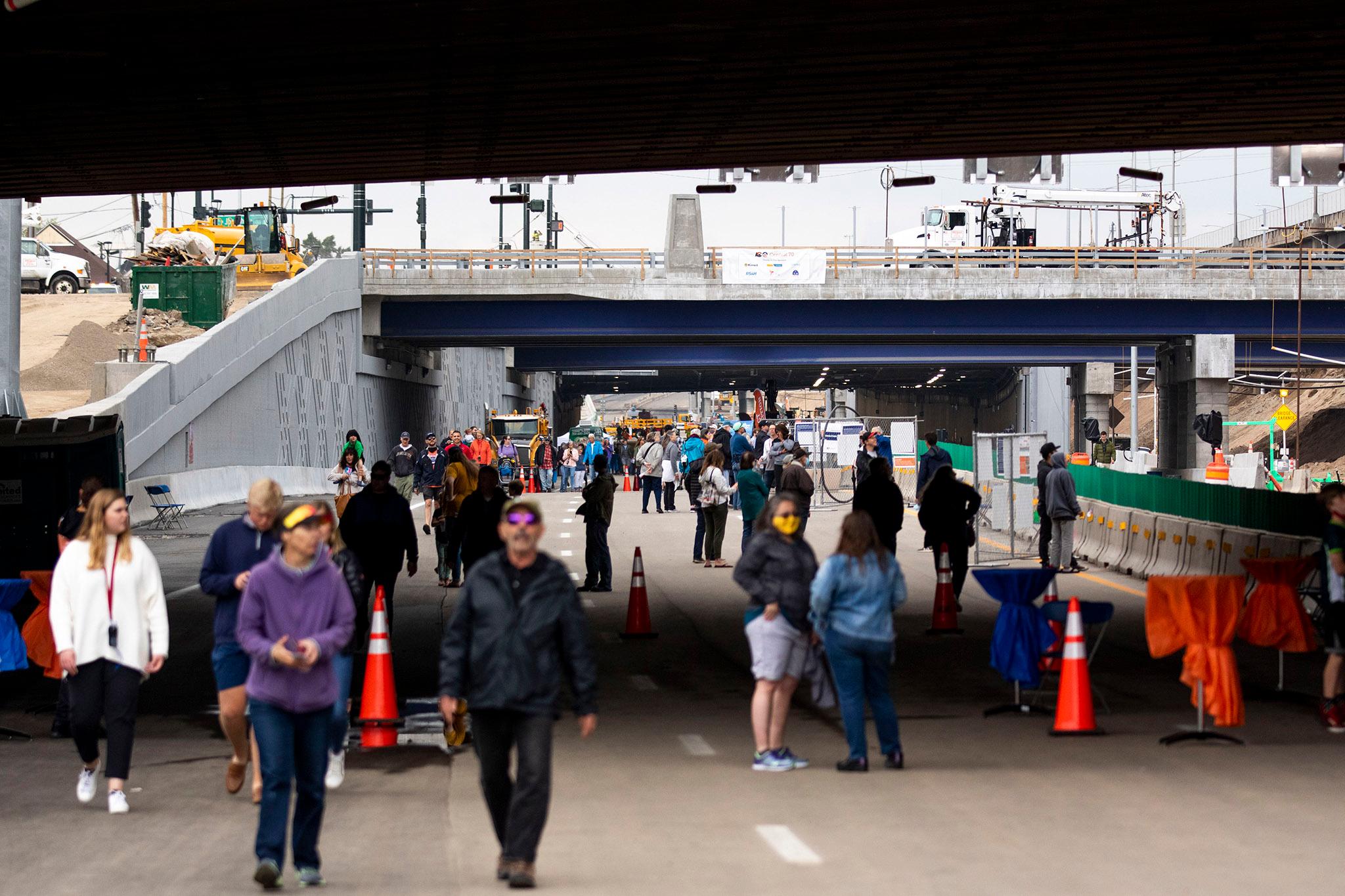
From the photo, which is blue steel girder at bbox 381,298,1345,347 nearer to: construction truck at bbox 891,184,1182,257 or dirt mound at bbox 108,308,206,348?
dirt mound at bbox 108,308,206,348

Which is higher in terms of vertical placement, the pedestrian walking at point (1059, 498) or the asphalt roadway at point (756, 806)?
the pedestrian walking at point (1059, 498)

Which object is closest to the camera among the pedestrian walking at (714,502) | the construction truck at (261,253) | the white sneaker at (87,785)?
the white sneaker at (87,785)

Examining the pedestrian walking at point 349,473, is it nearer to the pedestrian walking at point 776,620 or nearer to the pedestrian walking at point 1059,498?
the pedestrian walking at point 1059,498

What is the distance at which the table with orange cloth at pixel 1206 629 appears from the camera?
10492 millimetres

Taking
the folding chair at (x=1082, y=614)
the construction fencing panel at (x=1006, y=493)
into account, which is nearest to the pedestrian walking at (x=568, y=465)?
the construction fencing panel at (x=1006, y=493)

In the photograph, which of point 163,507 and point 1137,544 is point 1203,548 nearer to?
point 1137,544

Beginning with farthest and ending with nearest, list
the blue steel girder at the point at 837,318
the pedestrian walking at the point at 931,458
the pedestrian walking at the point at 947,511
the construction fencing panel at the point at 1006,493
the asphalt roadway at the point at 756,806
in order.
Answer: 1. the blue steel girder at the point at 837,318
2. the construction fencing panel at the point at 1006,493
3. the pedestrian walking at the point at 931,458
4. the pedestrian walking at the point at 947,511
5. the asphalt roadway at the point at 756,806

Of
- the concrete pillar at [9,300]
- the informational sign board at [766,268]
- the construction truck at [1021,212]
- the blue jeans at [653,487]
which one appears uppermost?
the construction truck at [1021,212]

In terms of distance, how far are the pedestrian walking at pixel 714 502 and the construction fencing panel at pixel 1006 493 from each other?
12.4 feet

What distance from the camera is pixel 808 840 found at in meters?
7.80

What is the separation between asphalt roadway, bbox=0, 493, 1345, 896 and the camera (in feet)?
23.6

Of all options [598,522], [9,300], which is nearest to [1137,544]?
[598,522]

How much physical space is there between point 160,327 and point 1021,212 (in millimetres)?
41938

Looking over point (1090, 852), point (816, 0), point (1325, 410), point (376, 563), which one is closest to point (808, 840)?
point (1090, 852)
